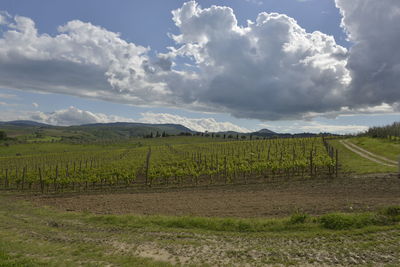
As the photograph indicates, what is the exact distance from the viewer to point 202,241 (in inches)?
420

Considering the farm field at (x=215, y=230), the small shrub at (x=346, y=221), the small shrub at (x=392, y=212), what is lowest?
the farm field at (x=215, y=230)

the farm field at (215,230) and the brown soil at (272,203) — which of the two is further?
the brown soil at (272,203)

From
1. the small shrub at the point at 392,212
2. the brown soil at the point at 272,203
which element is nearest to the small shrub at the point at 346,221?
the small shrub at the point at 392,212

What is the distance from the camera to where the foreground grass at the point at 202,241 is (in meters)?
8.67

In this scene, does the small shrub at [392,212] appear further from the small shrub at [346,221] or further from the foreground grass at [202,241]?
the small shrub at [346,221]

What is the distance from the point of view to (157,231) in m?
12.4

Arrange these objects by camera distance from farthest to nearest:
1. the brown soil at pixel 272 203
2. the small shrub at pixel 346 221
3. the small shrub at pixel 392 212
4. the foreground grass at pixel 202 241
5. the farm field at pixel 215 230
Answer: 1. the brown soil at pixel 272 203
2. the small shrub at pixel 392 212
3. the small shrub at pixel 346 221
4. the farm field at pixel 215 230
5. the foreground grass at pixel 202 241

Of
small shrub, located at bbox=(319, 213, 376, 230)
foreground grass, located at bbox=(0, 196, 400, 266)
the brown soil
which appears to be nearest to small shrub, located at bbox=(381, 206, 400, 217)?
foreground grass, located at bbox=(0, 196, 400, 266)

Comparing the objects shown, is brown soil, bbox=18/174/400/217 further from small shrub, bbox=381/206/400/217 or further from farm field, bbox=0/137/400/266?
small shrub, bbox=381/206/400/217

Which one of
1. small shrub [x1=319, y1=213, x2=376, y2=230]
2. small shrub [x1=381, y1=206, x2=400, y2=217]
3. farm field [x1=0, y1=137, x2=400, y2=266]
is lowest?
farm field [x1=0, y1=137, x2=400, y2=266]

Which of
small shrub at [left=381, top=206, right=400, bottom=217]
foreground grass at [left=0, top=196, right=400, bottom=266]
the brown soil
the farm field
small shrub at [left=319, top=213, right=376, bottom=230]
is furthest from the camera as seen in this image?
the brown soil

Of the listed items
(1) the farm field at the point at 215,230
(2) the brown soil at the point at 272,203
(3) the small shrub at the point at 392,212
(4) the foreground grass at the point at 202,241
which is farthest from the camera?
(2) the brown soil at the point at 272,203

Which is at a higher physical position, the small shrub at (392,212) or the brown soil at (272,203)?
the small shrub at (392,212)

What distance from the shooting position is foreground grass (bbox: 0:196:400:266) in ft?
28.5
